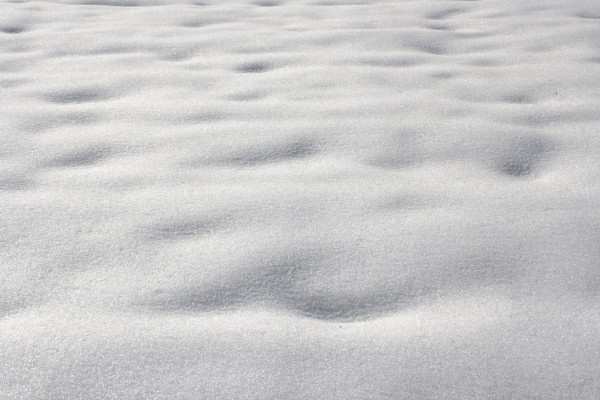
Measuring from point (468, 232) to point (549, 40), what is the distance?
4.01 feet

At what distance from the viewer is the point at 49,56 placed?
2.06 metres

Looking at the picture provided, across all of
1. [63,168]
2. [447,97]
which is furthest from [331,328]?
[447,97]

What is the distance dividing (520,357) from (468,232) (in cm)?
31

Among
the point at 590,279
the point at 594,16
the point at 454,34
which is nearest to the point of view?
the point at 590,279

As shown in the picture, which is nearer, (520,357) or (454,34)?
(520,357)

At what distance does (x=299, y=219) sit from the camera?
1229 mm

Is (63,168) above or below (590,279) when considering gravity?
above

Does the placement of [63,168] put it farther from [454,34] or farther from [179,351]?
[454,34]

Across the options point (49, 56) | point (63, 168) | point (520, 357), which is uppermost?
point (49, 56)

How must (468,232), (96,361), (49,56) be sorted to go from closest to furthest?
(96,361) → (468,232) → (49,56)

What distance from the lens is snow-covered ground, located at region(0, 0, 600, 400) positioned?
92 centimetres

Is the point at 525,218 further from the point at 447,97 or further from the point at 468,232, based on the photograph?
the point at 447,97

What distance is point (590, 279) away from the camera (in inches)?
42.5

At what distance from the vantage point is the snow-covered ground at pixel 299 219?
917 millimetres
